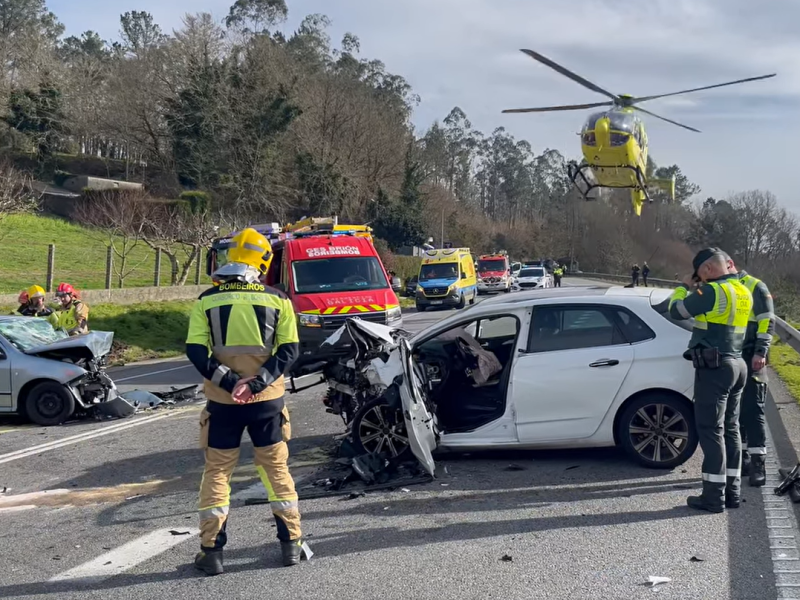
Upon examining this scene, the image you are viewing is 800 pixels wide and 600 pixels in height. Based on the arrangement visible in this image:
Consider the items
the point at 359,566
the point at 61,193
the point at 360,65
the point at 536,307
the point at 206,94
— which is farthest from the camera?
the point at 360,65

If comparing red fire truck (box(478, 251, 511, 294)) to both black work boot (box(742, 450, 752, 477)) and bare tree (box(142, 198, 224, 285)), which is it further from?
black work boot (box(742, 450, 752, 477))

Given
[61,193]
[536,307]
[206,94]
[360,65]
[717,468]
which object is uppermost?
[360,65]

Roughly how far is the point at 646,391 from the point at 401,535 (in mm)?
2570

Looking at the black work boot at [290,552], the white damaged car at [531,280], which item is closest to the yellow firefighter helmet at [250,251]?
the black work boot at [290,552]

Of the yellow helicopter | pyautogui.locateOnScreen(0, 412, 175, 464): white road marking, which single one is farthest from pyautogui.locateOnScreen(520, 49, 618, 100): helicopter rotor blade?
pyautogui.locateOnScreen(0, 412, 175, 464): white road marking

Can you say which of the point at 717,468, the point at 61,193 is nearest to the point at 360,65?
the point at 61,193

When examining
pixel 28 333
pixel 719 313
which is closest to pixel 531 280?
pixel 28 333

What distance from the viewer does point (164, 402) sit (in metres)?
11.2

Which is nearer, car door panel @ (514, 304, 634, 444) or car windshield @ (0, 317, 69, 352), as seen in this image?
car door panel @ (514, 304, 634, 444)

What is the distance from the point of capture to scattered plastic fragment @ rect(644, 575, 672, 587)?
4336mm

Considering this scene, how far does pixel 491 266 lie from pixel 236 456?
37.0 m

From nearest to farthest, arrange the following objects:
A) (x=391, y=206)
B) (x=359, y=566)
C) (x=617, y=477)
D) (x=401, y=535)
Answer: (x=359, y=566), (x=401, y=535), (x=617, y=477), (x=391, y=206)

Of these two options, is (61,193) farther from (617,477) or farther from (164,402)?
(617,477)

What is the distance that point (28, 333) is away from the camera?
1059 centimetres
